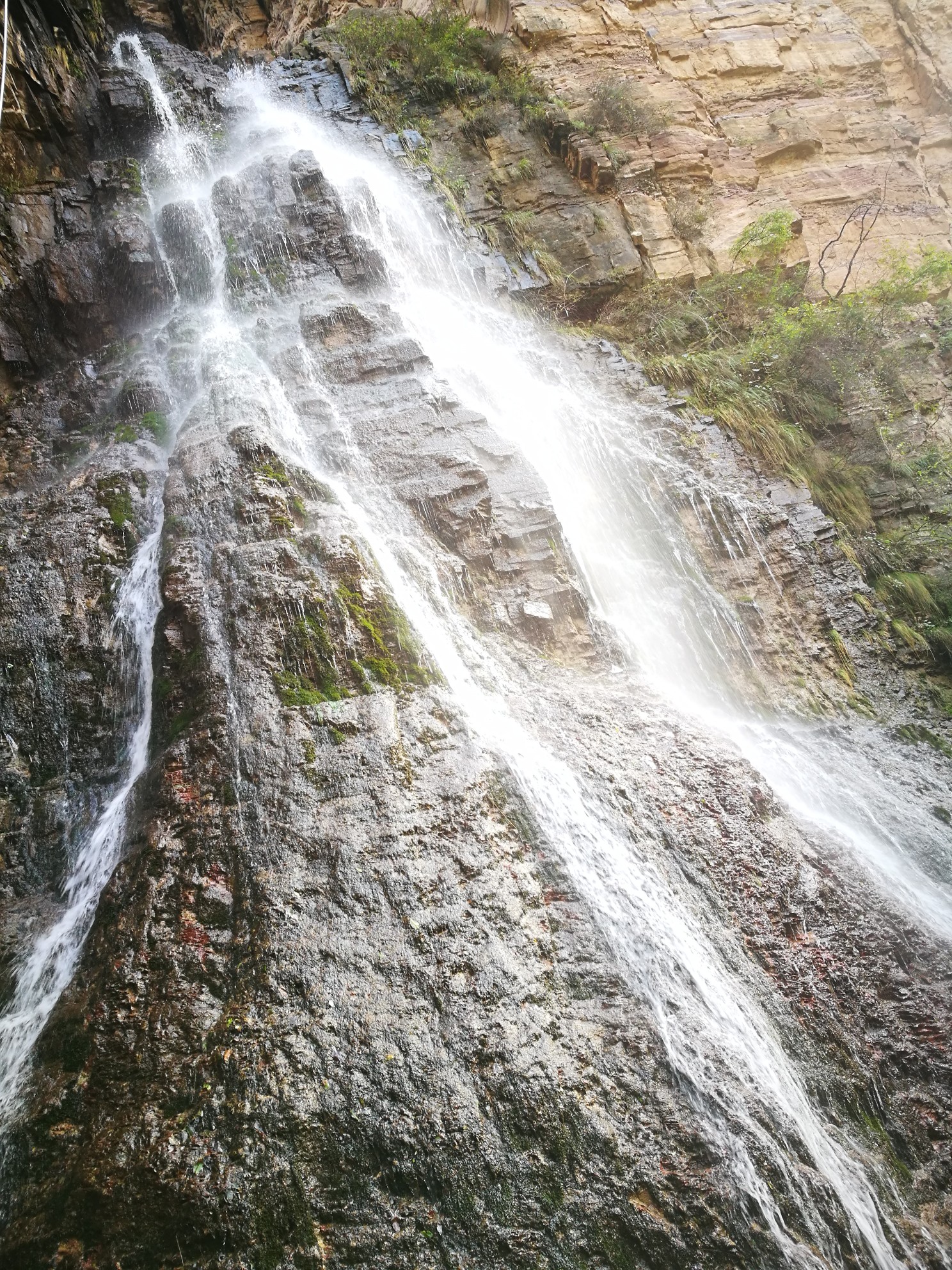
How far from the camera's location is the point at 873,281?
12711mm

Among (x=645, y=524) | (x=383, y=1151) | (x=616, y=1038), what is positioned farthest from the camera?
(x=645, y=524)

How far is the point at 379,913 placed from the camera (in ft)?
13.9

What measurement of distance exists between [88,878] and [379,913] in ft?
7.90

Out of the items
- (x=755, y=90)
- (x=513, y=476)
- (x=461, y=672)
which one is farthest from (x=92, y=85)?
(x=461, y=672)

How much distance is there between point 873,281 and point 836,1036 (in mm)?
13133

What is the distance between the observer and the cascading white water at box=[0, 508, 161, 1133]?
413cm

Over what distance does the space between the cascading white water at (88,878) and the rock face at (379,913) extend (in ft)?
0.56

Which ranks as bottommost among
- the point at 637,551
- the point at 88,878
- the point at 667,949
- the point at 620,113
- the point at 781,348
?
the point at 667,949

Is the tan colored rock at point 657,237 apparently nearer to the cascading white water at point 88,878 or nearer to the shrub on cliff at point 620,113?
the shrub on cliff at point 620,113

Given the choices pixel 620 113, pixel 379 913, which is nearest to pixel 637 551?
pixel 379 913

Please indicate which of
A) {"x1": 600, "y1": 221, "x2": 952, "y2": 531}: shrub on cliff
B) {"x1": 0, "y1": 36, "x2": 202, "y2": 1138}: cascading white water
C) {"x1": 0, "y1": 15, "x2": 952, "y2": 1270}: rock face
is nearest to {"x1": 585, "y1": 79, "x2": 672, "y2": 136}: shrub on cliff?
{"x1": 600, "y1": 221, "x2": 952, "y2": 531}: shrub on cliff

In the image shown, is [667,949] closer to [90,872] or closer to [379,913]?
[379,913]

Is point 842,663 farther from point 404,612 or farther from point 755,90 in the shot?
point 755,90

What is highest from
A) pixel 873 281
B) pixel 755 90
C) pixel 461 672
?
pixel 755 90
